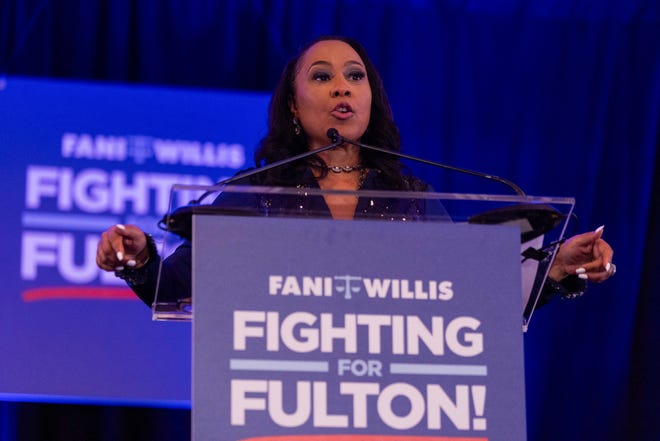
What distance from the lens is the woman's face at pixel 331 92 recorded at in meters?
2.32

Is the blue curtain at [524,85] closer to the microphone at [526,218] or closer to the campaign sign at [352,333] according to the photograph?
the microphone at [526,218]

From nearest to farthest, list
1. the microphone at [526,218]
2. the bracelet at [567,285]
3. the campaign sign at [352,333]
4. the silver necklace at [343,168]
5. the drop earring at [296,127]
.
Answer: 1. the campaign sign at [352,333]
2. the microphone at [526,218]
3. the bracelet at [567,285]
4. the silver necklace at [343,168]
5. the drop earring at [296,127]

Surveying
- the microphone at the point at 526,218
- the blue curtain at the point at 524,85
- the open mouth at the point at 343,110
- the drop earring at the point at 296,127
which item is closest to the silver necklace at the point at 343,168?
the open mouth at the point at 343,110

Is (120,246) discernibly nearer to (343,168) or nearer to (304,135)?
(343,168)

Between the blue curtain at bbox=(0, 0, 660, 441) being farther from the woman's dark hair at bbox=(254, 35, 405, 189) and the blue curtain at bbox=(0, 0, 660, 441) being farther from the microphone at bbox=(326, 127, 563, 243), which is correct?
the microphone at bbox=(326, 127, 563, 243)

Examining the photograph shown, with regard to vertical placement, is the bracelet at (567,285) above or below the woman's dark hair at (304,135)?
below

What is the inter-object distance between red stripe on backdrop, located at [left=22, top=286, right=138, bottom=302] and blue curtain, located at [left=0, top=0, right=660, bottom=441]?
869 mm

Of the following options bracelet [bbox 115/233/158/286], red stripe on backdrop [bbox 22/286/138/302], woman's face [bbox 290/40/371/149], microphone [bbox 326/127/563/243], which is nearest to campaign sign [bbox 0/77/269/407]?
red stripe on backdrop [bbox 22/286/138/302]

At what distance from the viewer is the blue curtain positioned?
13.2 feet

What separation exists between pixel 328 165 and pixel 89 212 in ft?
4.89

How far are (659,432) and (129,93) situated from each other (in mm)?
2350

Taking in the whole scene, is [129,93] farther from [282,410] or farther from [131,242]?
[282,410]

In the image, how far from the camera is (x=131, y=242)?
175 centimetres

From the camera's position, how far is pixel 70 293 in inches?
138
